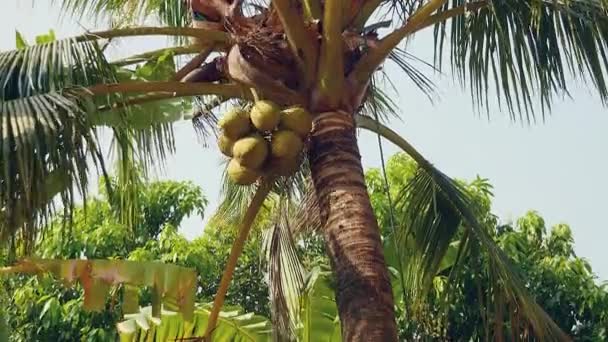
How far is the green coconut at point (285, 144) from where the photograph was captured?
5.07 m

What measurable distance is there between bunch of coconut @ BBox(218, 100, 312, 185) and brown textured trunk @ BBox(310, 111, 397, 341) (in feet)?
0.57

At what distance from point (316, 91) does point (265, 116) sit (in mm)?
424

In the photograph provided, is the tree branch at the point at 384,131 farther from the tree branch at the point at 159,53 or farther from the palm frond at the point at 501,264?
the tree branch at the point at 159,53

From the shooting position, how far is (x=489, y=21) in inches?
249

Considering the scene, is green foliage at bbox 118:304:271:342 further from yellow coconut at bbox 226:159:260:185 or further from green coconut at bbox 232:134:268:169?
green coconut at bbox 232:134:268:169

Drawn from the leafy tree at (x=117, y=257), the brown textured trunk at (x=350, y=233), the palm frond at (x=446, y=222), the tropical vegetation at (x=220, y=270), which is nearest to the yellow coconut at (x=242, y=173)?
the brown textured trunk at (x=350, y=233)

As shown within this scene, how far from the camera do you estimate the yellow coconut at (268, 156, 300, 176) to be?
5117 millimetres

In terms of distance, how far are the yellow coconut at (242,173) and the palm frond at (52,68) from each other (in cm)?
78

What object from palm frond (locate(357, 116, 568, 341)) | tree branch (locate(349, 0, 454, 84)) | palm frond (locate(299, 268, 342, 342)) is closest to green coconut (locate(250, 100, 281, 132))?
tree branch (locate(349, 0, 454, 84))

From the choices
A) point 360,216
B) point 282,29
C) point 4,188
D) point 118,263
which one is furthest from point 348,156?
point 4,188

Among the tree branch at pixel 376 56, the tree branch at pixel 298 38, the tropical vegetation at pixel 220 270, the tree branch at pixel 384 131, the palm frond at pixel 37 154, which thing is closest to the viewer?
the palm frond at pixel 37 154

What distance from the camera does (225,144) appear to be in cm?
524

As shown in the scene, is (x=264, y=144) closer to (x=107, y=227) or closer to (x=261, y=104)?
(x=261, y=104)

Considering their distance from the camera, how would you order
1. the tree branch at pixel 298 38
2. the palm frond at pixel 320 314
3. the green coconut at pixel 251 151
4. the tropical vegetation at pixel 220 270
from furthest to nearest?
the tropical vegetation at pixel 220 270
the palm frond at pixel 320 314
the tree branch at pixel 298 38
the green coconut at pixel 251 151
